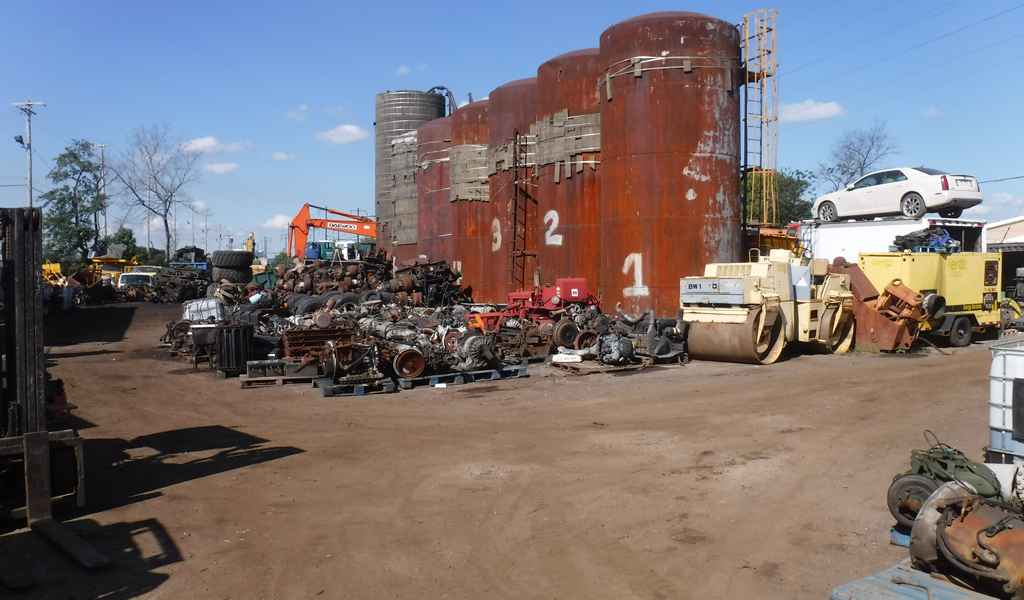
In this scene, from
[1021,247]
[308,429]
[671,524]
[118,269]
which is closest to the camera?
[671,524]

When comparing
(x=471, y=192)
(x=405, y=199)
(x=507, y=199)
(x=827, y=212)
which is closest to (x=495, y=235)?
(x=507, y=199)

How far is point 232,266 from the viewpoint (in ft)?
109

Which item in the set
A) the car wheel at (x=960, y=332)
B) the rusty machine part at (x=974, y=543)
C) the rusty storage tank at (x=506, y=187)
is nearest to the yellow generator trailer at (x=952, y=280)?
the car wheel at (x=960, y=332)

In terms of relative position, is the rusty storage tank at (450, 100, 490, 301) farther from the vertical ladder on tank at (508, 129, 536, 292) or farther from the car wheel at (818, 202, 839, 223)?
the car wheel at (818, 202, 839, 223)

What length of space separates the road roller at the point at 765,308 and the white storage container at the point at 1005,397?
8.96 meters

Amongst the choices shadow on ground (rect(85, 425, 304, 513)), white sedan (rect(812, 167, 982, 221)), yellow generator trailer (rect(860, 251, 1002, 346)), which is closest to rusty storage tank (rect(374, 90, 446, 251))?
white sedan (rect(812, 167, 982, 221))

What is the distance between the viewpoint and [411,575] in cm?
515

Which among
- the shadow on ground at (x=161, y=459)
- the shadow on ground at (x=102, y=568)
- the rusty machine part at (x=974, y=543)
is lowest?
the shadow on ground at (x=102, y=568)

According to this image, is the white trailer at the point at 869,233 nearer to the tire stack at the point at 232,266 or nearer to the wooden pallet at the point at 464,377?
the wooden pallet at the point at 464,377

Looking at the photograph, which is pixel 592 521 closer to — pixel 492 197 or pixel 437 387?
pixel 437 387

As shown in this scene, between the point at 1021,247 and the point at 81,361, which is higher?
the point at 1021,247

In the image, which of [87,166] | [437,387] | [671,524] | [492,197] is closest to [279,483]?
[671,524]

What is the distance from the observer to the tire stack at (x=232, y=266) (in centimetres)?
3312

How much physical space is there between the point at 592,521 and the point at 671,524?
2.10 ft
